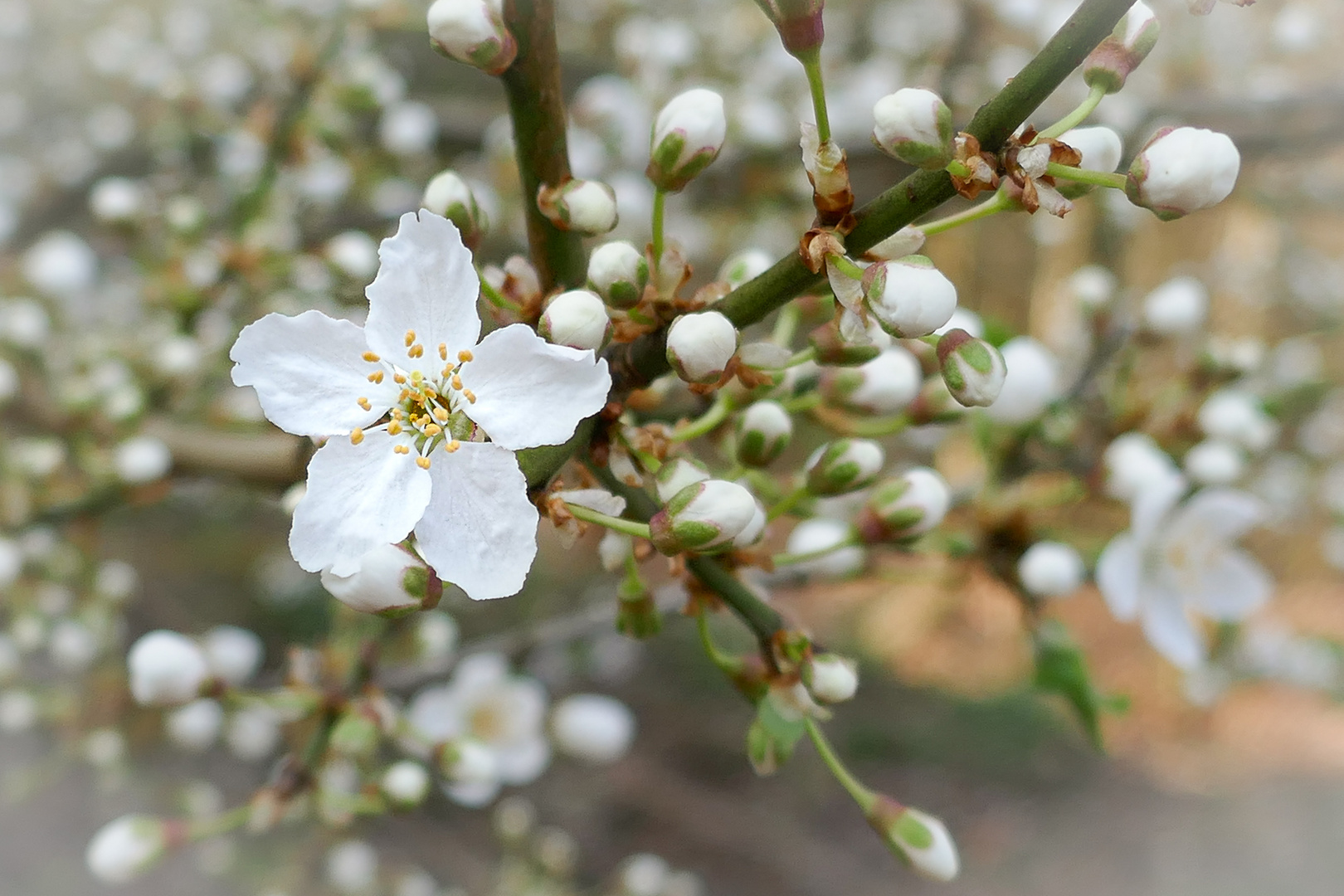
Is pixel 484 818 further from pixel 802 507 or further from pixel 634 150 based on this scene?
pixel 802 507

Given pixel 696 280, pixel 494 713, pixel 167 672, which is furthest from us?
pixel 696 280

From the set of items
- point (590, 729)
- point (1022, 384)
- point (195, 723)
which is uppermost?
point (1022, 384)

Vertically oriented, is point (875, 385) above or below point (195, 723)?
above

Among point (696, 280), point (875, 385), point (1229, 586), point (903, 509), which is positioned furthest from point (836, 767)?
point (696, 280)

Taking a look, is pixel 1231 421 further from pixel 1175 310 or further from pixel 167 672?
pixel 167 672

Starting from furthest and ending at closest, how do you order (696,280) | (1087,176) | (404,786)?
(696,280) < (404,786) < (1087,176)

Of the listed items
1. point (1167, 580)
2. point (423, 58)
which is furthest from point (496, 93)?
point (1167, 580)

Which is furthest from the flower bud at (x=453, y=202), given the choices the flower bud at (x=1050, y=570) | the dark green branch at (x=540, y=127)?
the flower bud at (x=1050, y=570)
